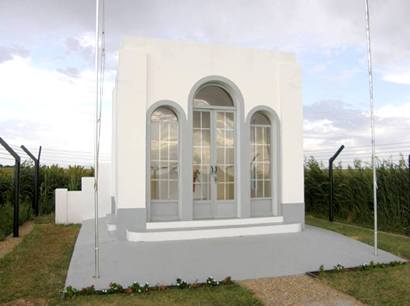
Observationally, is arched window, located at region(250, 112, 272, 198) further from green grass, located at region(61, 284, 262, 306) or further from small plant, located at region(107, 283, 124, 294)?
small plant, located at region(107, 283, 124, 294)

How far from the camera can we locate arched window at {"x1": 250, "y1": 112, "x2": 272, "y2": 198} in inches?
361

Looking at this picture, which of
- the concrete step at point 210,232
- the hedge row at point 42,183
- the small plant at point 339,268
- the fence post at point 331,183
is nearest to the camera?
the small plant at point 339,268

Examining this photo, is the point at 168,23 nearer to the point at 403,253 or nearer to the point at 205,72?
the point at 205,72

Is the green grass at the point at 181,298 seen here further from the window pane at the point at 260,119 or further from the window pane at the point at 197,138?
the window pane at the point at 260,119

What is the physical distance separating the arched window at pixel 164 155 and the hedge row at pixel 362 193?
601 centimetres

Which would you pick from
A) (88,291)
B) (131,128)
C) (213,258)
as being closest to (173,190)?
(131,128)

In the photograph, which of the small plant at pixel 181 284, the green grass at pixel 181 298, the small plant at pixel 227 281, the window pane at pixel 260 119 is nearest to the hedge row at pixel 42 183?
the window pane at pixel 260 119

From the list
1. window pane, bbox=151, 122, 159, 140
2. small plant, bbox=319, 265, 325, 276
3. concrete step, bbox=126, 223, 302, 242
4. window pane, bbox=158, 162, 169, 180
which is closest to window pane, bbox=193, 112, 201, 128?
window pane, bbox=151, 122, 159, 140

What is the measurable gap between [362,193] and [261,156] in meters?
4.37

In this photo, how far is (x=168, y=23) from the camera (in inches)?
326

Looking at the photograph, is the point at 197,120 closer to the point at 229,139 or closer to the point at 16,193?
the point at 229,139

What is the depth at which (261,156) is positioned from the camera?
927 cm

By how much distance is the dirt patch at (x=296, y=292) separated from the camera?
4.88 metres

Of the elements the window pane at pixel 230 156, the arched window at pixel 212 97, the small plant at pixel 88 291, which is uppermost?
the arched window at pixel 212 97
